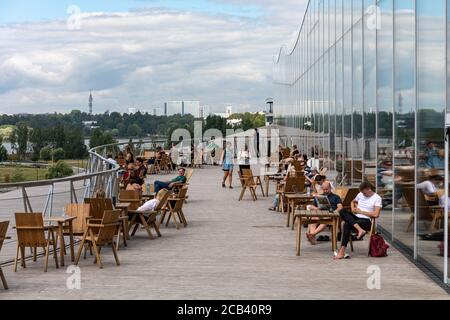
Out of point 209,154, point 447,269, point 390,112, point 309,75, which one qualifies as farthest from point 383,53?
point 209,154

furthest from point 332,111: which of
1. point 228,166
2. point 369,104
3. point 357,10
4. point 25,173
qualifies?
point 25,173

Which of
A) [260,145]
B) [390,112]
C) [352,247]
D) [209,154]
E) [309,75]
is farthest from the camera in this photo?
[260,145]

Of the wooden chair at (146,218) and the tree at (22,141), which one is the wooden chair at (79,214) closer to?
the wooden chair at (146,218)

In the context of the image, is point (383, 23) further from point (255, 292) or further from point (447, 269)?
point (255, 292)

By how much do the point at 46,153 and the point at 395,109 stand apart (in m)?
78.6

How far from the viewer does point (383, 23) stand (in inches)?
590

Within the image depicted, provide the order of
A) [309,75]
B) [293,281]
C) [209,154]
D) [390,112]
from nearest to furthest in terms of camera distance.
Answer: [293,281], [390,112], [309,75], [209,154]

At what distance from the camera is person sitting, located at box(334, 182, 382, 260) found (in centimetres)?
1229

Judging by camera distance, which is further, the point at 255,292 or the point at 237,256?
the point at 237,256

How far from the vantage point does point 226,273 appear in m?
10.8

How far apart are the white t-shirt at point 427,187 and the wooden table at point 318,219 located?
170 cm

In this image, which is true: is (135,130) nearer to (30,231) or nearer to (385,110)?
(385,110)

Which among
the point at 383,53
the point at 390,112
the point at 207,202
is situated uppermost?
the point at 383,53
